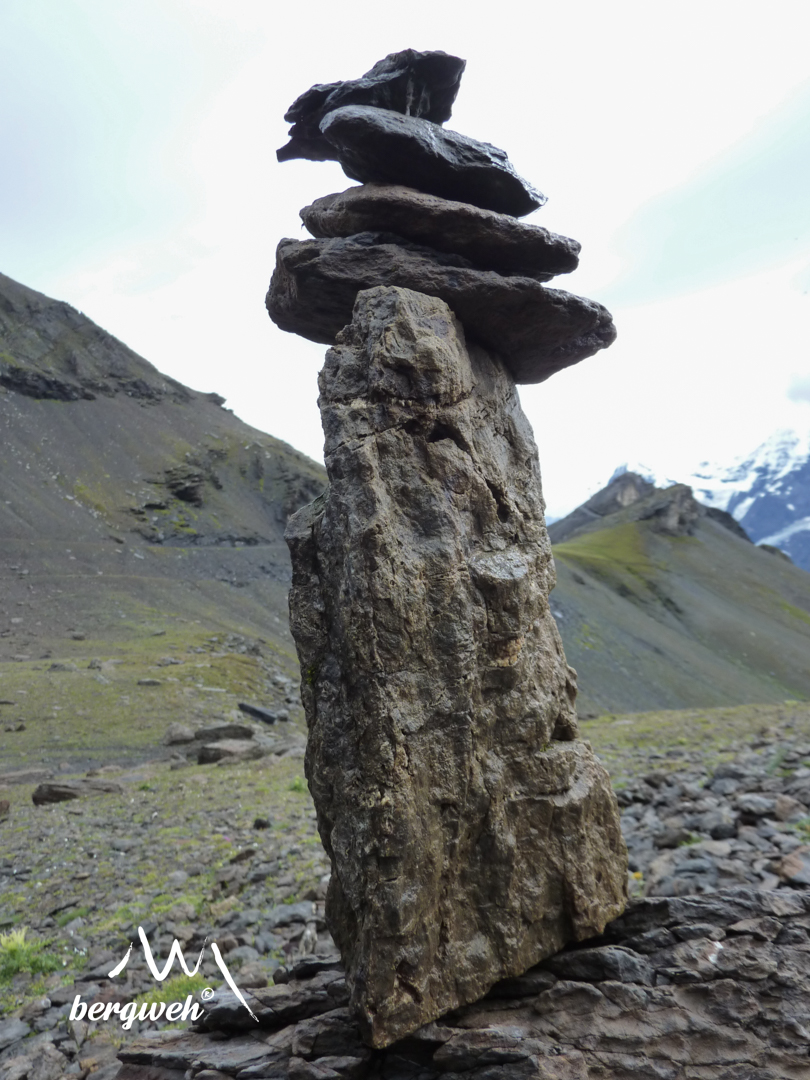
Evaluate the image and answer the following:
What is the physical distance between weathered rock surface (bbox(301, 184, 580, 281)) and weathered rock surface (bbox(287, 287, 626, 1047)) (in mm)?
1364

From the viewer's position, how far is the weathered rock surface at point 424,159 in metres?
9.77

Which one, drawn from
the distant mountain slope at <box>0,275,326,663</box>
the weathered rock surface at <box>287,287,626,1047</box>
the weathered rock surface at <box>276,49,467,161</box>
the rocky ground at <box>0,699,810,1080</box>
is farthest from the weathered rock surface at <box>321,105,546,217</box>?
the distant mountain slope at <box>0,275,326,663</box>

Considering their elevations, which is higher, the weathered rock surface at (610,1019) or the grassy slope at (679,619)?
the grassy slope at (679,619)

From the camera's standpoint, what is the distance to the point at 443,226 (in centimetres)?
980

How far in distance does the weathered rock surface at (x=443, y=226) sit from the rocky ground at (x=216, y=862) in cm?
890

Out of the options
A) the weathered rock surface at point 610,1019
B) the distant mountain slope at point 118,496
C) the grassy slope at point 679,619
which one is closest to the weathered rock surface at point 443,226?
the weathered rock surface at point 610,1019

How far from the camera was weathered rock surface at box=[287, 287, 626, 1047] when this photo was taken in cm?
729

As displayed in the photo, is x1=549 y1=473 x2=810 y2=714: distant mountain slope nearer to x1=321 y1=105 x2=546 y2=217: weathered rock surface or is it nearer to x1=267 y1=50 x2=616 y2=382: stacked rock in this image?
x1=267 y1=50 x2=616 y2=382: stacked rock

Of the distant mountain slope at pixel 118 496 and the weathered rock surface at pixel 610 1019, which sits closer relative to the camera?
the weathered rock surface at pixel 610 1019

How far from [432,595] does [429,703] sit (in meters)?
1.16

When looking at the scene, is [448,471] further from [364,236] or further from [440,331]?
[364,236]

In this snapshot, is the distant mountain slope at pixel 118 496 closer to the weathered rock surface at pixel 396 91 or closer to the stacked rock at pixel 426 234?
the weathered rock surface at pixel 396 91

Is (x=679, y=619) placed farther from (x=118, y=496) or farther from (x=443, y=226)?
(x=443, y=226)

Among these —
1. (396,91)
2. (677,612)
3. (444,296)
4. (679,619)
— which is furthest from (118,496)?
(444,296)
